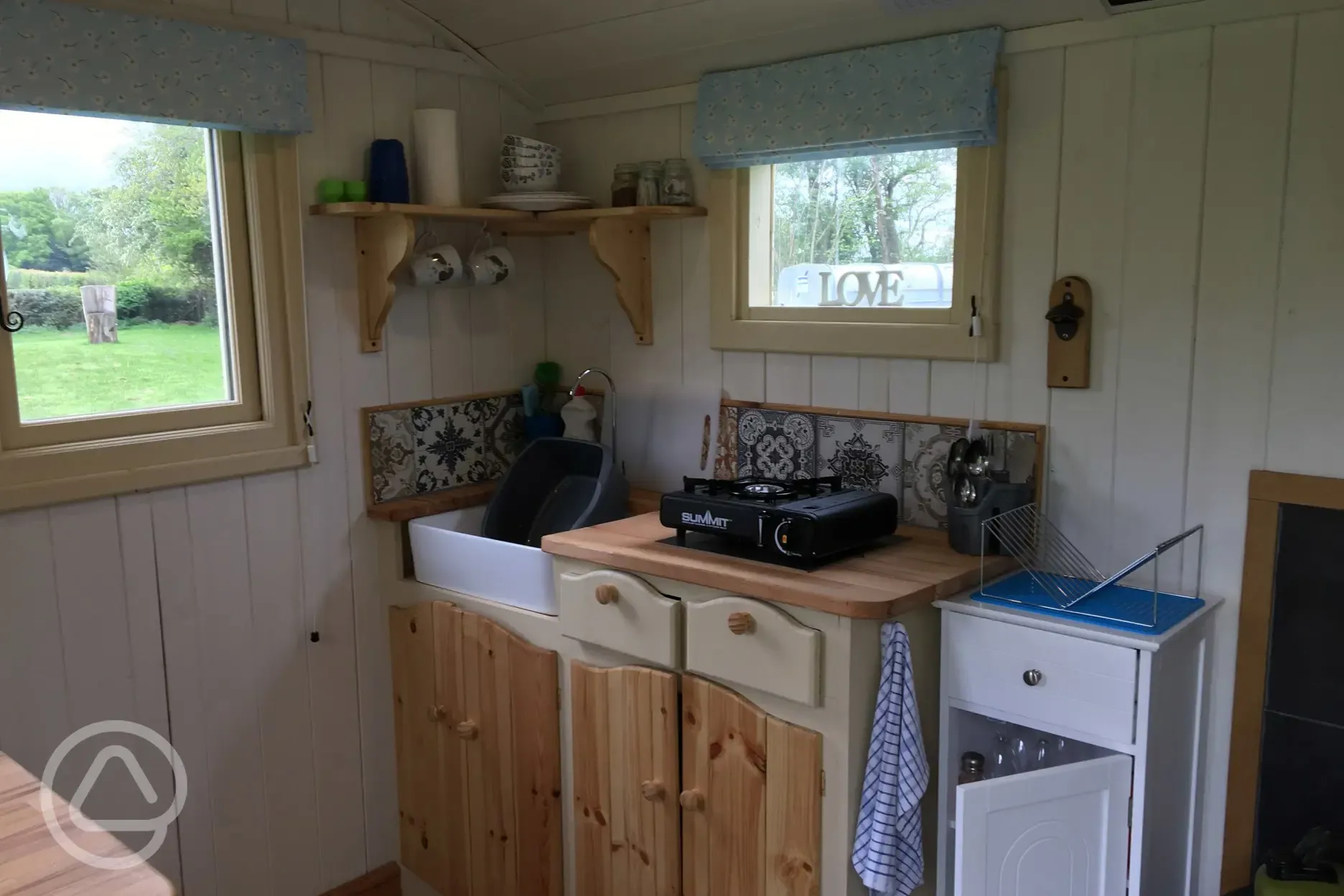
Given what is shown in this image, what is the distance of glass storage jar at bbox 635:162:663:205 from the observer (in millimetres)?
2477

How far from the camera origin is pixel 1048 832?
1683 millimetres

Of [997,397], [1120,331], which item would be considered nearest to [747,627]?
[997,397]

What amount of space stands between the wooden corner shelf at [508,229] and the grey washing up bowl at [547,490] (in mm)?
320

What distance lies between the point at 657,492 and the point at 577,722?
66cm

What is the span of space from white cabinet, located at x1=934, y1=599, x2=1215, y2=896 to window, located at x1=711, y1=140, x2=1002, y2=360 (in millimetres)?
617

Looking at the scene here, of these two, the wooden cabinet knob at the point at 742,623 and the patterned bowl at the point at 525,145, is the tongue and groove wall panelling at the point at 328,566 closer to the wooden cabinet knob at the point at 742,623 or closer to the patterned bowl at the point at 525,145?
the patterned bowl at the point at 525,145

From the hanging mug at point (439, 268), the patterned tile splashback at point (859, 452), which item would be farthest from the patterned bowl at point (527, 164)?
the patterned tile splashback at point (859, 452)

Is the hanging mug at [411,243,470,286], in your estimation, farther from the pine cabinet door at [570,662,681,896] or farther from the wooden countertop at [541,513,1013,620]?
the pine cabinet door at [570,662,681,896]

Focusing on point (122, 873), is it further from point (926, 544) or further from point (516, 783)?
point (926, 544)

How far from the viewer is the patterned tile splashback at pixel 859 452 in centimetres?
217

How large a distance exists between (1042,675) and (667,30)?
1.48 m

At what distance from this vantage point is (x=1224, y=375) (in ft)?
6.04
